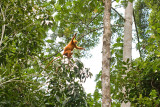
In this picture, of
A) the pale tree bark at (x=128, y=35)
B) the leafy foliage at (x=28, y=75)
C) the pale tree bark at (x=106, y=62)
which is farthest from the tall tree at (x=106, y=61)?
the pale tree bark at (x=128, y=35)

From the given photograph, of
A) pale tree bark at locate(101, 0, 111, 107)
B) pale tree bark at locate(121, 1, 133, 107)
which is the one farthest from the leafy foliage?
pale tree bark at locate(121, 1, 133, 107)

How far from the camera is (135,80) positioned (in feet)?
10.5

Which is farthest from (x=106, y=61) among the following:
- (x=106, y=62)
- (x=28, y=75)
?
(x=28, y=75)

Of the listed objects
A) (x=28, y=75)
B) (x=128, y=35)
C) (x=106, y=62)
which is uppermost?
(x=128, y=35)

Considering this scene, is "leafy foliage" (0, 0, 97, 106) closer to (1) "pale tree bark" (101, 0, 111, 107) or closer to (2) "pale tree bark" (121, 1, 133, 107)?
(1) "pale tree bark" (101, 0, 111, 107)

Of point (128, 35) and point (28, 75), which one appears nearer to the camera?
point (28, 75)

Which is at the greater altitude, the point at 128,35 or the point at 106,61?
the point at 128,35

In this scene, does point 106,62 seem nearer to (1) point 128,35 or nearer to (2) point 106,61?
(2) point 106,61

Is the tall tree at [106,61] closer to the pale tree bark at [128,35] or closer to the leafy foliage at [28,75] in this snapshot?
the leafy foliage at [28,75]

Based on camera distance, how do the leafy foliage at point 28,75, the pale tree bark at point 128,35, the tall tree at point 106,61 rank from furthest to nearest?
1. the pale tree bark at point 128,35
2. the leafy foliage at point 28,75
3. the tall tree at point 106,61

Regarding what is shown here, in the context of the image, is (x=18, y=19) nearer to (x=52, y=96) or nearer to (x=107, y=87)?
(x=52, y=96)

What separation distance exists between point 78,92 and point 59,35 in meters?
3.93

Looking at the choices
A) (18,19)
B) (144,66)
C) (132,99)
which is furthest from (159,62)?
(18,19)

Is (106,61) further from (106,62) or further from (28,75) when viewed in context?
(28,75)
